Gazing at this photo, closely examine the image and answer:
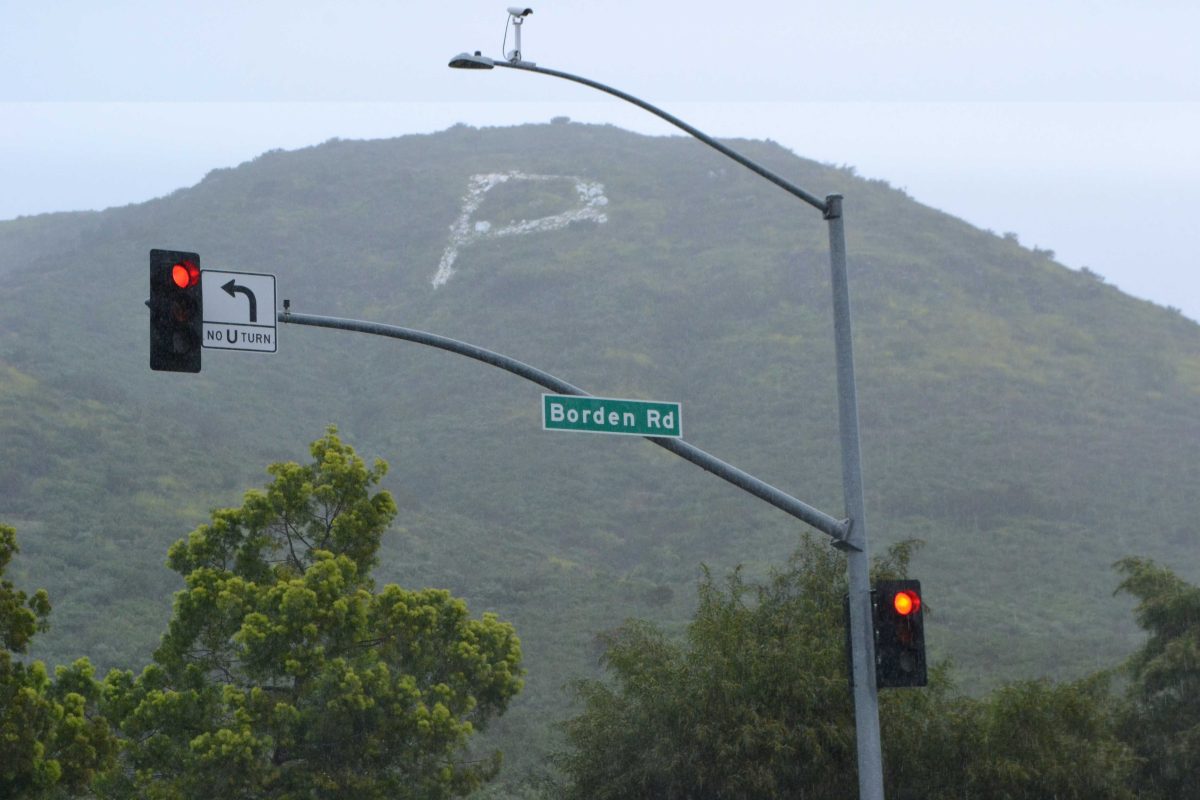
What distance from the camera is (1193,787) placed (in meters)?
28.0

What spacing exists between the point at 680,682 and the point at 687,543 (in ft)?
208

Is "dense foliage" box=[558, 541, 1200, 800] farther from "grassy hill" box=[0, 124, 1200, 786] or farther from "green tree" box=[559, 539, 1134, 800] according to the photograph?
"grassy hill" box=[0, 124, 1200, 786]

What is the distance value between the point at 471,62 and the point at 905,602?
628 centimetres

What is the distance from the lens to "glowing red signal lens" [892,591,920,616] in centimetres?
1323

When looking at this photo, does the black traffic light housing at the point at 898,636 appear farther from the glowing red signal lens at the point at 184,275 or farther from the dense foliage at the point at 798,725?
the dense foliage at the point at 798,725

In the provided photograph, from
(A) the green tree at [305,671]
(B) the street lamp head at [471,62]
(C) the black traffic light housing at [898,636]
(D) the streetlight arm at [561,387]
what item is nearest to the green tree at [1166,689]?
(A) the green tree at [305,671]

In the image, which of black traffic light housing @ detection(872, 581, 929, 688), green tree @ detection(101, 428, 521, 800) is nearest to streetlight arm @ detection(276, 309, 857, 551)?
black traffic light housing @ detection(872, 581, 929, 688)

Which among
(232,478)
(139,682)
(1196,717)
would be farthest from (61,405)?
(1196,717)

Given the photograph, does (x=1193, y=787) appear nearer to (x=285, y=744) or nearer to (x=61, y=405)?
(x=285, y=744)

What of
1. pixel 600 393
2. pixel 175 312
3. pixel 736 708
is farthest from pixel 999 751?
→ pixel 600 393

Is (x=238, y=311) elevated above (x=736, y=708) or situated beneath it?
elevated above

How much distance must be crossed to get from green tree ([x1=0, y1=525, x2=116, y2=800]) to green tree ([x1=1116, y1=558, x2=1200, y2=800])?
18998 mm

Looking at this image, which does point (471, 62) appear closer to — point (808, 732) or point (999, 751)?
point (808, 732)

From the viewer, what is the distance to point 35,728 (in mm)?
20141
